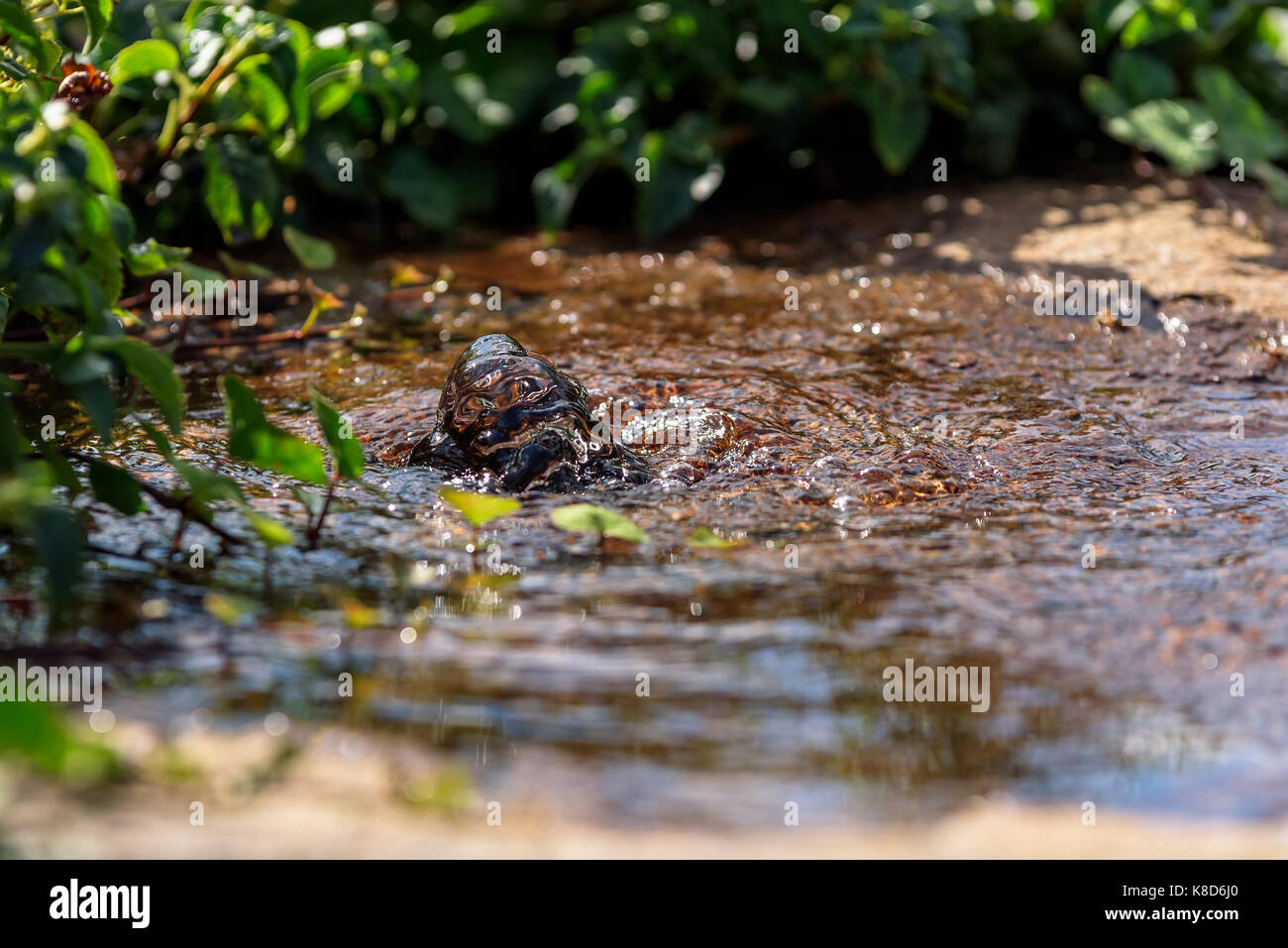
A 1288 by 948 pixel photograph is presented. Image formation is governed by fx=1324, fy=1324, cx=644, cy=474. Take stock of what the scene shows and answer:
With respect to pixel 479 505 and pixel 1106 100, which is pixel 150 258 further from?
pixel 1106 100

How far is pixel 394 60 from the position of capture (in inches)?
155

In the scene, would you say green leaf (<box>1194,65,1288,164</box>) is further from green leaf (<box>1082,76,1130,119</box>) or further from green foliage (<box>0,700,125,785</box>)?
green foliage (<box>0,700,125,785</box>)

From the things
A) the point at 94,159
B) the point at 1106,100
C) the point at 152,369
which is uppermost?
the point at 1106,100

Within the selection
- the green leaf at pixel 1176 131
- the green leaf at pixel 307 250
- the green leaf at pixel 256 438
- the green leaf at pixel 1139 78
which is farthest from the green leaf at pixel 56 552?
the green leaf at pixel 1139 78

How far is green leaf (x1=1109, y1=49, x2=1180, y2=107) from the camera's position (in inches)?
197

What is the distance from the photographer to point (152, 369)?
2068 mm

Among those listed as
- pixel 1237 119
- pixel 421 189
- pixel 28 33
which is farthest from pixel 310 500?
pixel 1237 119

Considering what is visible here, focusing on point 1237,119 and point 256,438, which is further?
point 1237,119

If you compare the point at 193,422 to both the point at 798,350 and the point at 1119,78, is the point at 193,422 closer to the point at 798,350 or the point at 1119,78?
the point at 798,350

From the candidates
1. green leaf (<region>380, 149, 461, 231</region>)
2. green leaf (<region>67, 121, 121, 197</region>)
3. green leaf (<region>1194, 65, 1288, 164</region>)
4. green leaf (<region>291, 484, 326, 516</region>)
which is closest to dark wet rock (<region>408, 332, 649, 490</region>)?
green leaf (<region>291, 484, 326, 516</region>)

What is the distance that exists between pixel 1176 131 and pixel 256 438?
148 inches

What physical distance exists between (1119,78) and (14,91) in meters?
4.00

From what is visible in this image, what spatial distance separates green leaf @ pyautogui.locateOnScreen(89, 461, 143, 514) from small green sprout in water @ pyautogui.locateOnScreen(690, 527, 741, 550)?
3.20 feet
